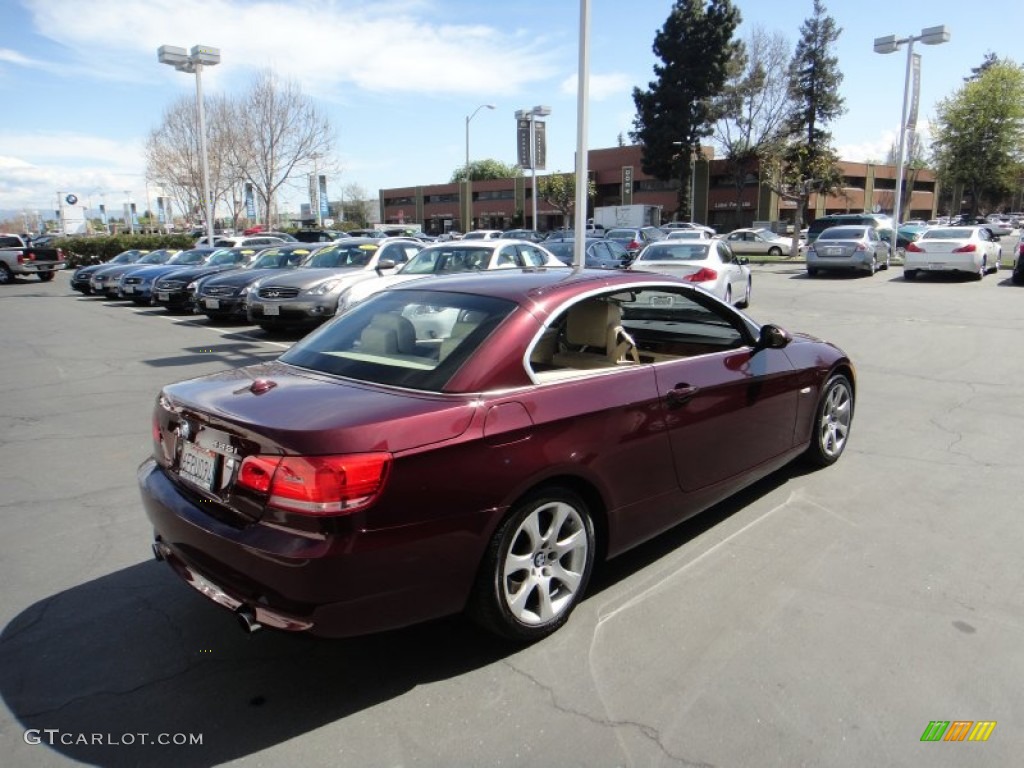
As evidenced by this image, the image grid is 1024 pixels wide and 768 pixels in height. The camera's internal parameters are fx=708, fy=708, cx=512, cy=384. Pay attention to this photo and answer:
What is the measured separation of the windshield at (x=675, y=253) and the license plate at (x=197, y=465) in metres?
12.1

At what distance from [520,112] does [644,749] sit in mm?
36509

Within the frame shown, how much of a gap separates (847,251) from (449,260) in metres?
16.1

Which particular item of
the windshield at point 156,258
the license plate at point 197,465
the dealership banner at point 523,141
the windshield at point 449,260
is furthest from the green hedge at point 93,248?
the license plate at point 197,465

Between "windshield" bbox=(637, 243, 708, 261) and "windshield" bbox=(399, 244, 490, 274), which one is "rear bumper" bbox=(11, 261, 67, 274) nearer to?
"windshield" bbox=(399, 244, 490, 274)

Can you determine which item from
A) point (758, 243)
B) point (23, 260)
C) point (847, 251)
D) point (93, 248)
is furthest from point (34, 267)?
point (758, 243)

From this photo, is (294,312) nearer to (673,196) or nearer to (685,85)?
(685,85)

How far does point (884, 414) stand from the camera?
6941 mm

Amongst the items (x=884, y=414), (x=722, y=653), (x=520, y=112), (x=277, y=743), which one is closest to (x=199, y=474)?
(x=277, y=743)

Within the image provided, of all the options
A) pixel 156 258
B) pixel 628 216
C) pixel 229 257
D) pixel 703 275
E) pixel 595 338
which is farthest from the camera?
pixel 628 216

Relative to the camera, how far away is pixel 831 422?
17.5ft

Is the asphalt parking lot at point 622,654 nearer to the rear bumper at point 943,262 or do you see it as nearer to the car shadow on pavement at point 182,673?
the car shadow on pavement at point 182,673

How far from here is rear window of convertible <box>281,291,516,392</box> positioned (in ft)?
10.2

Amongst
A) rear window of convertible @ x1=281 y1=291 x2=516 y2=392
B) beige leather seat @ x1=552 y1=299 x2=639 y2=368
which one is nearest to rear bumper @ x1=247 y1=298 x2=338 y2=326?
rear window of convertible @ x1=281 y1=291 x2=516 y2=392

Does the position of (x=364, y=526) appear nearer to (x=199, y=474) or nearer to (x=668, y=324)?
(x=199, y=474)
